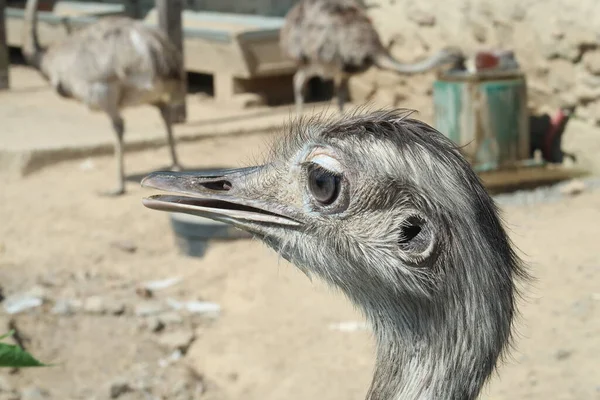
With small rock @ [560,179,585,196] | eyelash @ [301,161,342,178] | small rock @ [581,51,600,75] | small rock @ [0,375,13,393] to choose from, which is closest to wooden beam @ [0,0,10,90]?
small rock @ [581,51,600,75]

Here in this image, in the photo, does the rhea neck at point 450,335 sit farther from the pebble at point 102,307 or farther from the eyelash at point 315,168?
the pebble at point 102,307

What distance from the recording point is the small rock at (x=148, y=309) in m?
4.74

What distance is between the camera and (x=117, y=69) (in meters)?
6.49

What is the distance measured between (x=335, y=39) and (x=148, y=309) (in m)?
4.22

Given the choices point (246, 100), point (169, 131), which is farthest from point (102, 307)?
point (246, 100)

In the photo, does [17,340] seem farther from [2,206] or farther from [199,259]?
[2,206]

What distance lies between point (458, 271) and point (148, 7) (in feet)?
Result: 35.0

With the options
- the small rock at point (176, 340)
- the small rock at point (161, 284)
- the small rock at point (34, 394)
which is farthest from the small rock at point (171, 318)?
the small rock at point (34, 394)

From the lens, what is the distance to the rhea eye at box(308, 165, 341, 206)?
1.87 m

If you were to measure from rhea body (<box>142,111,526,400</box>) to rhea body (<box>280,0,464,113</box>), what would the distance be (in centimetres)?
640

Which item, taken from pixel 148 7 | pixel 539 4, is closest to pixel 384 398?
pixel 539 4

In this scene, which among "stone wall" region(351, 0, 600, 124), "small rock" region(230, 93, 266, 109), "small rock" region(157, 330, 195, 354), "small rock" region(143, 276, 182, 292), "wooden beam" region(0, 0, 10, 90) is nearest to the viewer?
"small rock" region(157, 330, 195, 354)

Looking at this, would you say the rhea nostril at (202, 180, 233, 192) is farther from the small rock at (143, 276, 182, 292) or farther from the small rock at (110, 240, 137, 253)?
the small rock at (110, 240, 137, 253)

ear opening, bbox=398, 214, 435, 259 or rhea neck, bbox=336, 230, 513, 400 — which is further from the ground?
ear opening, bbox=398, 214, 435, 259
